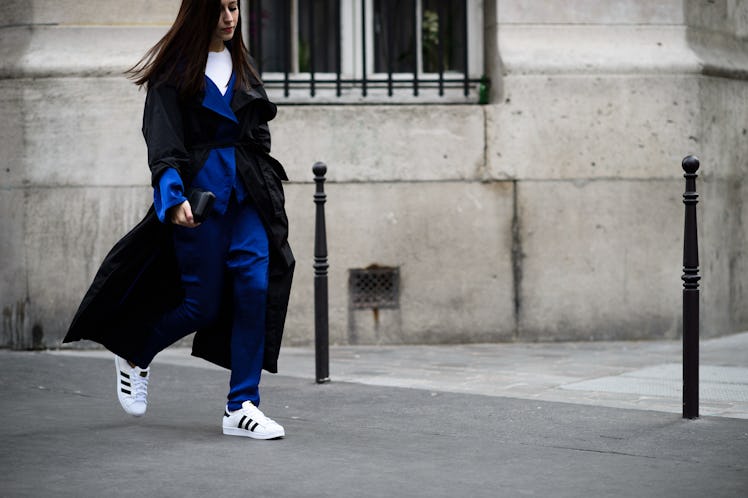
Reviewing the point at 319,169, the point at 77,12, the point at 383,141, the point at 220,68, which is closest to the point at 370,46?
the point at 383,141

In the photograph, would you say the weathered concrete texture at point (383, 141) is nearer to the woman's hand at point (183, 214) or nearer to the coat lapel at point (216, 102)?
the coat lapel at point (216, 102)

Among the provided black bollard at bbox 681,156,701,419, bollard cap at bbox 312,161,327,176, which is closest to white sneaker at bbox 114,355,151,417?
bollard cap at bbox 312,161,327,176

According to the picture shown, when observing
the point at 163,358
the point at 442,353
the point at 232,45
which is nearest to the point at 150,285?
the point at 232,45

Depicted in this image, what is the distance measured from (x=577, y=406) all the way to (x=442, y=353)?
2376mm

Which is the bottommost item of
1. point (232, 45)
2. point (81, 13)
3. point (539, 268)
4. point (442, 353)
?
point (442, 353)

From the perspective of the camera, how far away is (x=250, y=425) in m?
5.30

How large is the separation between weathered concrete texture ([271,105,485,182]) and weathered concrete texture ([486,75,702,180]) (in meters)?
0.18

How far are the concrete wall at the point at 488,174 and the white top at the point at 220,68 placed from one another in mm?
3376

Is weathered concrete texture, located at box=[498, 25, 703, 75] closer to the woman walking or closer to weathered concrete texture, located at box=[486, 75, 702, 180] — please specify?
weathered concrete texture, located at box=[486, 75, 702, 180]

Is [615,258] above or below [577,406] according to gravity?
above

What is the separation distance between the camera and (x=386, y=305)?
349 inches

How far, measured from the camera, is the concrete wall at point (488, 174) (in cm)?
866

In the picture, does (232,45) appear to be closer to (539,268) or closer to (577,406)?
(577,406)

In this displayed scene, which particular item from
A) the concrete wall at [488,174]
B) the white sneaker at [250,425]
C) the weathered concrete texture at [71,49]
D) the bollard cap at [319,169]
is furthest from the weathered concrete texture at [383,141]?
the white sneaker at [250,425]
